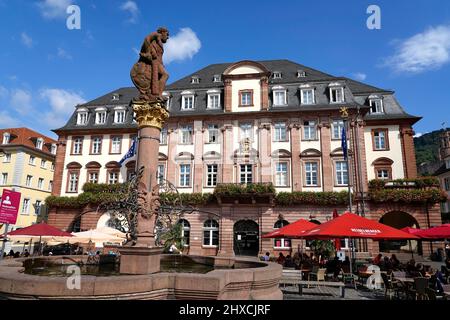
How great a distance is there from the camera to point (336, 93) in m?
30.6

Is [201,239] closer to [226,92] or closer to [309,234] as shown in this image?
[226,92]

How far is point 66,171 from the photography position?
34125 millimetres

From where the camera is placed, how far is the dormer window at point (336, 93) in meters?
30.3

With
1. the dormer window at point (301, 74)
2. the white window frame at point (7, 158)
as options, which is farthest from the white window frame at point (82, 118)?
the dormer window at point (301, 74)

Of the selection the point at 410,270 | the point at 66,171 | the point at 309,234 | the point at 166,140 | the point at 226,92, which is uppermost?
the point at 226,92

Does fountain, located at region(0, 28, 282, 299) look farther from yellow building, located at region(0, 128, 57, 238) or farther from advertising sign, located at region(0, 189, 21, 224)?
yellow building, located at region(0, 128, 57, 238)

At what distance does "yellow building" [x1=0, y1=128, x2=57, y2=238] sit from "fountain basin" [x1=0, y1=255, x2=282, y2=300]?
39582mm

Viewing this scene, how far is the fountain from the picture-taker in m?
4.84

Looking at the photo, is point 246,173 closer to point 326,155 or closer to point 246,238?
point 246,238

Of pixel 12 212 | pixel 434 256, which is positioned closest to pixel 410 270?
pixel 434 256

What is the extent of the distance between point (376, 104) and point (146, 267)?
29742 millimetres

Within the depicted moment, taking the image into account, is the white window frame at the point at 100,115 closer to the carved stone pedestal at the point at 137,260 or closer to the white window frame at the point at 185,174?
the white window frame at the point at 185,174

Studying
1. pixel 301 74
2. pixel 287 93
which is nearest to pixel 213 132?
pixel 287 93
